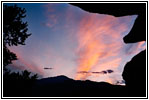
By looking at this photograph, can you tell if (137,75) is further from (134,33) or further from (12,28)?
(12,28)

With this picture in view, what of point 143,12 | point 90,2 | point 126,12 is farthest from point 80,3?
point 143,12

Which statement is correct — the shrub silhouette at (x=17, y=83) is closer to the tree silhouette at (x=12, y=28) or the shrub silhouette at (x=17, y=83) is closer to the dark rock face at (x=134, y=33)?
the tree silhouette at (x=12, y=28)

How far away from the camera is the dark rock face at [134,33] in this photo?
11.3 meters

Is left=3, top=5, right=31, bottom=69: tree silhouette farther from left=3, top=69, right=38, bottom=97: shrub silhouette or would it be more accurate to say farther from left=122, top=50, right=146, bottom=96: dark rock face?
left=122, top=50, right=146, bottom=96: dark rock face

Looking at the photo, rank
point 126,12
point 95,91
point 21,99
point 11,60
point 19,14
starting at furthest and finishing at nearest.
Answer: point 19,14
point 11,60
point 95,91
point 126,12
point 21,99

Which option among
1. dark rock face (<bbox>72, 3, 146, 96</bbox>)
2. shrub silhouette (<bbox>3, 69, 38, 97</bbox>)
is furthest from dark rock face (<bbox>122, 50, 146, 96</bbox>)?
shrub silhouette (<bbox>3, 69, 38, 97</bbox>)

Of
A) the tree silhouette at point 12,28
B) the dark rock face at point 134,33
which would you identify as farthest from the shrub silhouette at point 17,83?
the dark rock face at point 134,33

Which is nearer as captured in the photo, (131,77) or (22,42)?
(131,77)

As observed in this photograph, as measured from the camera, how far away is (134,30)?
40.9ft

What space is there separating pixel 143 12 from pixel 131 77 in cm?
433

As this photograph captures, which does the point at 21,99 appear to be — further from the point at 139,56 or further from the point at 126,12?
the point at 126,12

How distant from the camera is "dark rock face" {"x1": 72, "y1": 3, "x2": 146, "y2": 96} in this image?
37.1ft

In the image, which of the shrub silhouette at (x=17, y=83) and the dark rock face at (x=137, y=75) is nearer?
the dark rock face at (x=137, y=75)

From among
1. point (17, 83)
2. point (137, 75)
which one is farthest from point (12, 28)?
point (137, 75)
